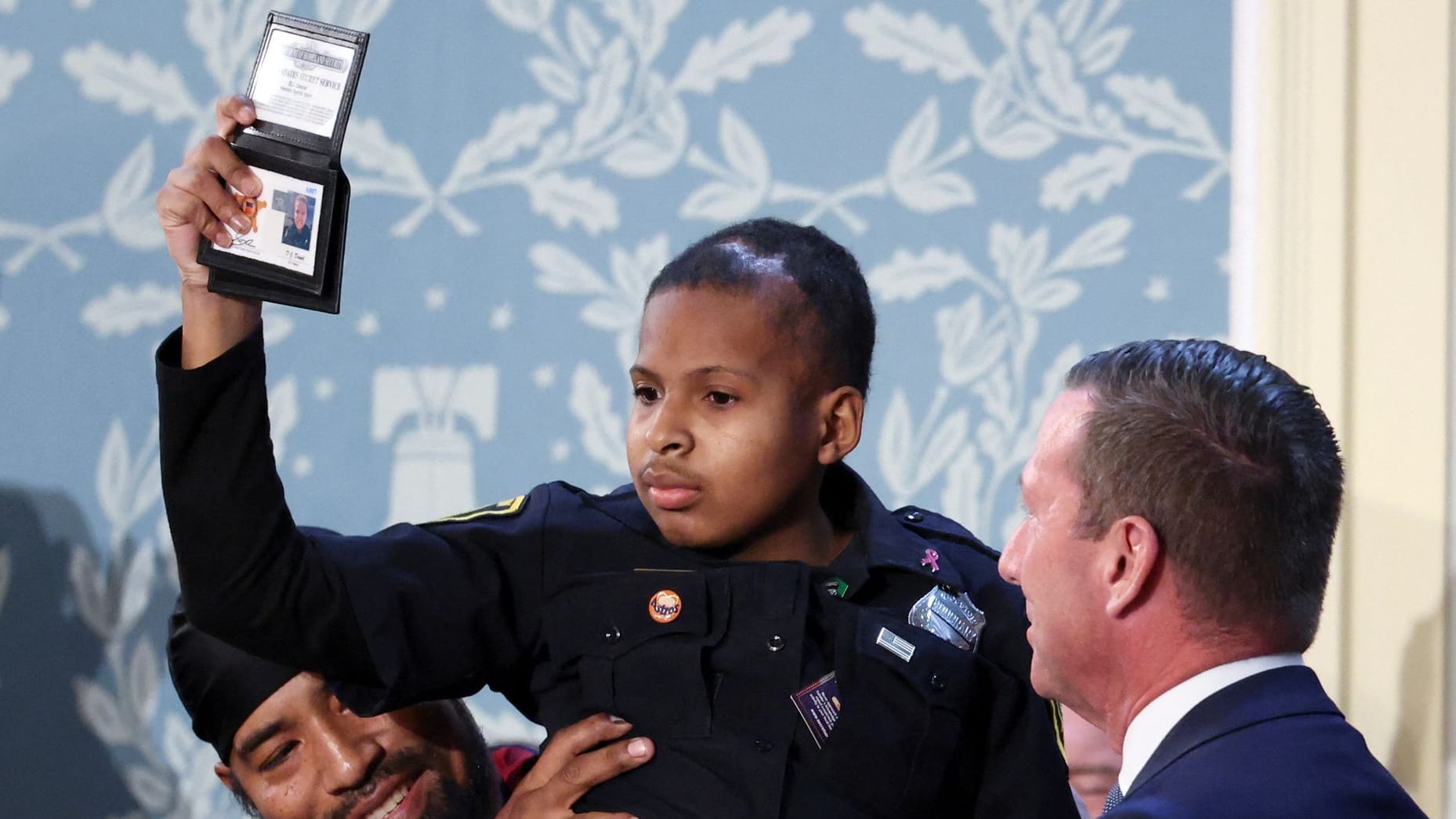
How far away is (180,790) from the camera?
2.38 m

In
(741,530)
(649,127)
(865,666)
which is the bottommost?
(865,666)

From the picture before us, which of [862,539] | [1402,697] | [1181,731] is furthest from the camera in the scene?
[1402,697]

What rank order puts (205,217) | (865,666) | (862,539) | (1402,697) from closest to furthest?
1. (205,217)
2. (865,666)
3. (862,539)
4. (1402,697)

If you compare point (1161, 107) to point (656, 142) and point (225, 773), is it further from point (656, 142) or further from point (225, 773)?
point (225, 773)

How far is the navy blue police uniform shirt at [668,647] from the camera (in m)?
1.50

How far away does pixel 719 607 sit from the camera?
164cm

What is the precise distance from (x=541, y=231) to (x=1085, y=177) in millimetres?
853

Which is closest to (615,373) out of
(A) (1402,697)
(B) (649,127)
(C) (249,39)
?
(B) (649,127)

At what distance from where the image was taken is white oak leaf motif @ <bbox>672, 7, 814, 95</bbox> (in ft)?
8.14

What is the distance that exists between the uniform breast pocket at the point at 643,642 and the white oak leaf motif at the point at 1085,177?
111cm

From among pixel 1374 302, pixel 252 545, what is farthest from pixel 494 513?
pixel 1374 302

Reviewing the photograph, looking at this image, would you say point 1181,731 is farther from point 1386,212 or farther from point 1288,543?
point 1386,212

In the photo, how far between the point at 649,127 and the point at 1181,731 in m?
1.46

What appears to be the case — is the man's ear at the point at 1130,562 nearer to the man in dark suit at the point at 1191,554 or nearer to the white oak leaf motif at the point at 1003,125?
the man in dark suit at the point at 1191,554
